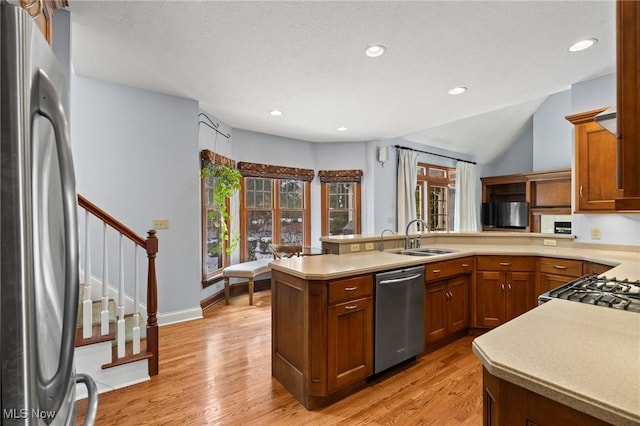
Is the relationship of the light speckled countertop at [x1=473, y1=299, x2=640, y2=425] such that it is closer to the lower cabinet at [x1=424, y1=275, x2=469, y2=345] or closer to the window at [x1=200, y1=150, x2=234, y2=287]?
the lower cabinet at [x1=424, y1=275, x2=469, y2=345]

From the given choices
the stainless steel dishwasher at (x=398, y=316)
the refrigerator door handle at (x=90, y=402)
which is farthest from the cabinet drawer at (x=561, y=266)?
the refrigerator door handle at (x=90, y=402)

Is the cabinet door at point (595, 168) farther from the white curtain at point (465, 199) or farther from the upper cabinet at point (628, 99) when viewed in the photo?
the white curtain at point (465, 199)

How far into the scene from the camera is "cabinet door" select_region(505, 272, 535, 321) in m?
2.99

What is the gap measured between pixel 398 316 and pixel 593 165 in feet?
7.80

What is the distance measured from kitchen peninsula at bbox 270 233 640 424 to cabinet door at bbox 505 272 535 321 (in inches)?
1.1

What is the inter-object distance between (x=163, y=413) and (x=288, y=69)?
291cm

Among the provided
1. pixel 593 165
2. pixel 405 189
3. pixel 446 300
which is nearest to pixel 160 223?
pixel 446 300

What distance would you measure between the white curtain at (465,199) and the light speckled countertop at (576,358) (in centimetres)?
638

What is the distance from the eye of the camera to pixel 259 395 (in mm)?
2164

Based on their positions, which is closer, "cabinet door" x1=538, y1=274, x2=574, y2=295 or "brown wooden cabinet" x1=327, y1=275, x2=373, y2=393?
"brown wooden cabinet" x1=327, y1=275, x2=373, y2=393

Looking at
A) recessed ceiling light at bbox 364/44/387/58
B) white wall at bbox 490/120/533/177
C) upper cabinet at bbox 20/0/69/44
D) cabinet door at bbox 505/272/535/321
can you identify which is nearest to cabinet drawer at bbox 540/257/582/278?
cabinet door at bbox 505/272/535/321

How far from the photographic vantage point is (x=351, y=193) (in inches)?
235

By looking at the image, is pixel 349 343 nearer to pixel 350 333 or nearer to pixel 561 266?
pixel 350 333

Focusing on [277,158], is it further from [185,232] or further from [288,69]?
[288,69]
